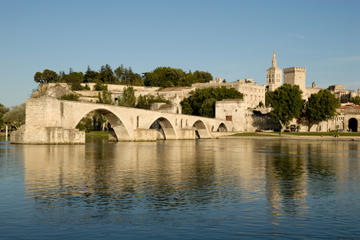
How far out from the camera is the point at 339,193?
1549cm

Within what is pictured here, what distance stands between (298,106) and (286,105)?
11.0 ft

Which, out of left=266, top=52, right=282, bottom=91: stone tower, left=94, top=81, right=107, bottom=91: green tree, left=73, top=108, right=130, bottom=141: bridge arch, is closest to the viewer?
left=73, top=108, right=130, bottom=141: bridge arch

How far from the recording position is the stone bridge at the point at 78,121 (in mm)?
43031

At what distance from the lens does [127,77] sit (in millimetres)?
148375

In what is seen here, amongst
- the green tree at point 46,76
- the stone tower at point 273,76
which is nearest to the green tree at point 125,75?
the green tree at point 46,76

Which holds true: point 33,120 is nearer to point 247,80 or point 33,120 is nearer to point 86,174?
point 86,174

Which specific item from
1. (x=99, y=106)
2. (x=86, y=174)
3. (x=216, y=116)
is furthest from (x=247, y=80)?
(x=86, y=174)

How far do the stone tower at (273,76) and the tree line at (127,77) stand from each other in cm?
2212

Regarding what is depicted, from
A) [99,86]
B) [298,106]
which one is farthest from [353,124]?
[99,86]

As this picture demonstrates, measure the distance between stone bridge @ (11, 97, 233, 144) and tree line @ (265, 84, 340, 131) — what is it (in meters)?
21.8

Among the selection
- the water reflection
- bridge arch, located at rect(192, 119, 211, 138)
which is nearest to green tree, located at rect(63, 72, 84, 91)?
bridge arch, located at rect(192, 119, 211, 138)

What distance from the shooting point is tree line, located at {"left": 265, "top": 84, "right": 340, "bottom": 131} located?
92.5m

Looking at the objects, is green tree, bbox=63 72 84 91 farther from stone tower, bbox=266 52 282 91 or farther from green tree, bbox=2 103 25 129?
stone tower, bbox=266 52 282 91

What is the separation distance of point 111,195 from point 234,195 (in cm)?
432
